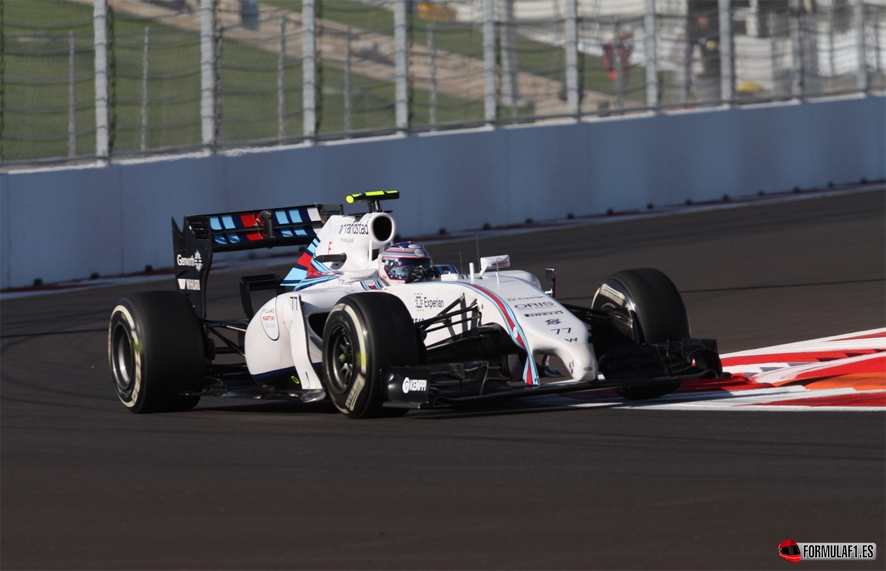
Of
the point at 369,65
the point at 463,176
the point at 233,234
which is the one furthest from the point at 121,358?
the point at 463,176

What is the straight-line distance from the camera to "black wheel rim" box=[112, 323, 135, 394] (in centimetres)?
841

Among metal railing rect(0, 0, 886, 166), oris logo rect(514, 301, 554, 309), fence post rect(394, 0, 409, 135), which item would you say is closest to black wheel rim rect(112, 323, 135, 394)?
oris logo rect(514, 301, 554, 309)

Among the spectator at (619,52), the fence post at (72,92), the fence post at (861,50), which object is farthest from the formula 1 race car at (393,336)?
the fence post at (861,50)

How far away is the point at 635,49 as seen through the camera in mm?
20672

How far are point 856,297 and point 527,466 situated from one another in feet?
22.5

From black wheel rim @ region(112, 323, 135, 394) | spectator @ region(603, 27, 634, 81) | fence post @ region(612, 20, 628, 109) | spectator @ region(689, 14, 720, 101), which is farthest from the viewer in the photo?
spectator @ region(689, 14, 720, 101)

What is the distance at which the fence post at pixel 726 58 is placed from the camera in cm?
2173

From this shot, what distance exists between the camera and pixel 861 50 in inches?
960

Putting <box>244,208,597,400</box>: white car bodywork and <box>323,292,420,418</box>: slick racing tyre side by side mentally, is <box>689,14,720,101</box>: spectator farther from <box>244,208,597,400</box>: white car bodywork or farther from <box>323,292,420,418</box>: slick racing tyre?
<box>323,292,420,418</box>: slick racing tyre

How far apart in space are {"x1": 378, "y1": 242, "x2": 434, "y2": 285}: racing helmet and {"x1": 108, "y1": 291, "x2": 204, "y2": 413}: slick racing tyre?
1.12m

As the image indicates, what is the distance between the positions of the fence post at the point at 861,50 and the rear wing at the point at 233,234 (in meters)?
17.2

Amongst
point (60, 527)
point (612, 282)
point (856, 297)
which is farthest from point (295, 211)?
point (856, 297)

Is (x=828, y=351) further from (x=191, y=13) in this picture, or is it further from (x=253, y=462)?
(x=191, y=13)

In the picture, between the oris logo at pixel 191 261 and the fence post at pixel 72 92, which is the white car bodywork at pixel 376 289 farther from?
the fence post at pixel 72 92
